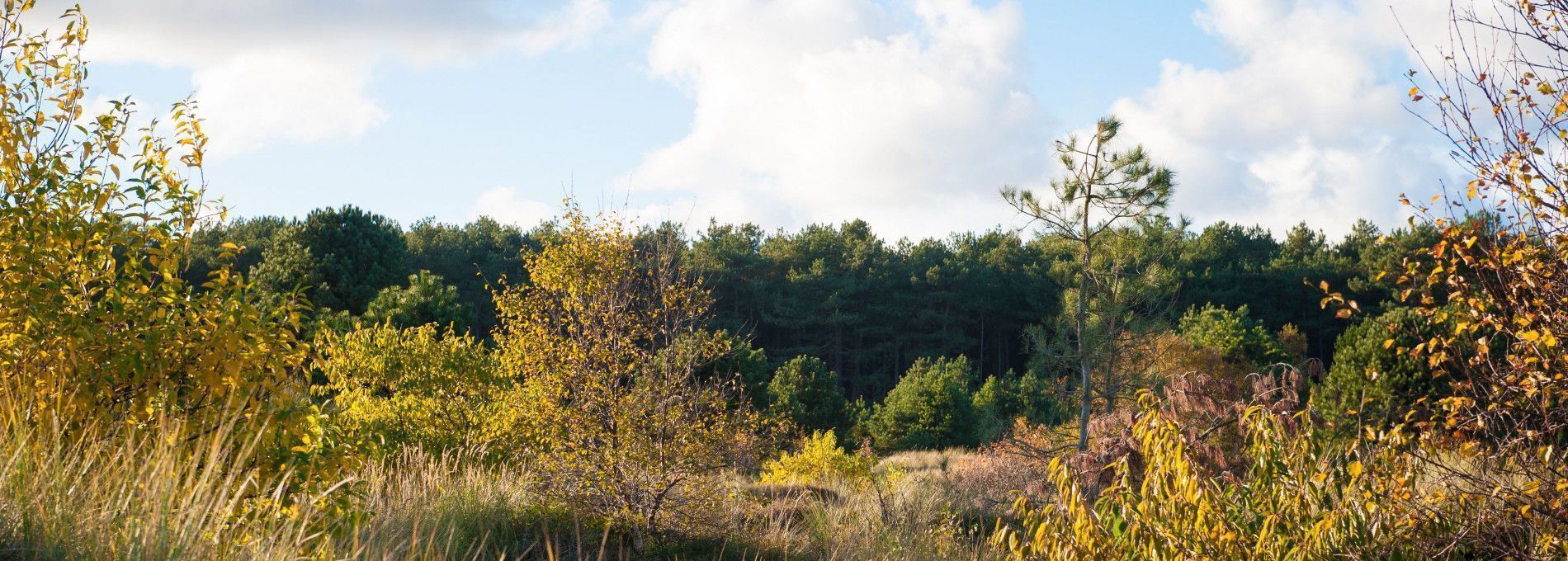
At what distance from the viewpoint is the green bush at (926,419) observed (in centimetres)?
2409

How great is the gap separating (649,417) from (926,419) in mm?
15867

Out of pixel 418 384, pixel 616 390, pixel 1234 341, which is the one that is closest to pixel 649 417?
pixel 616 390

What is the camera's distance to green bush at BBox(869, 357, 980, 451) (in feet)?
79.0

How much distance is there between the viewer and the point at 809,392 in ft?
77.1

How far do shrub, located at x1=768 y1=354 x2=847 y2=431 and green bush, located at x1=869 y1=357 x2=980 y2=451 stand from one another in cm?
122

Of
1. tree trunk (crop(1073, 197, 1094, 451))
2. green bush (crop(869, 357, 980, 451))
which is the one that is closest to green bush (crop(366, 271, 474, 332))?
green bush (crop(869, 357, 980, 451))

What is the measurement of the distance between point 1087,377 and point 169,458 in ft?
33.2

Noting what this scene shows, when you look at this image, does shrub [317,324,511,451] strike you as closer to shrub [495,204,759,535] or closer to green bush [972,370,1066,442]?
shrub [495,204,759,535]

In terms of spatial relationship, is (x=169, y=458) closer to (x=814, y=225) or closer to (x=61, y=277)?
(x=61, y=277)

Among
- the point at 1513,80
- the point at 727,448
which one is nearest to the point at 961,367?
the point at 727,448

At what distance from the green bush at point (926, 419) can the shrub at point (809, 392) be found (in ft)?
3.99

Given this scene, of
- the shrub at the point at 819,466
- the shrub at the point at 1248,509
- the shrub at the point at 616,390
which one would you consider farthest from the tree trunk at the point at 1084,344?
the shrub at the point at 1248,509

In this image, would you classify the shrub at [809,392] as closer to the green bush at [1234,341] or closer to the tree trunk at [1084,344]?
the green bush at [1234,341]

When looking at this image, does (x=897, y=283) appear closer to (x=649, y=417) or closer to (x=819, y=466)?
(x=819, y=466)
